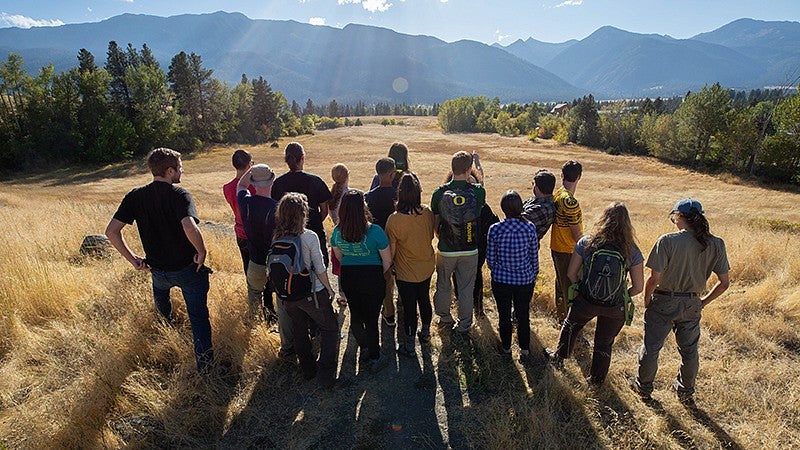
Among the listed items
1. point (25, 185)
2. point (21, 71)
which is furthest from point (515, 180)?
point (21, 71)

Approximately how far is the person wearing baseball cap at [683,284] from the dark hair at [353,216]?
8.76 feet

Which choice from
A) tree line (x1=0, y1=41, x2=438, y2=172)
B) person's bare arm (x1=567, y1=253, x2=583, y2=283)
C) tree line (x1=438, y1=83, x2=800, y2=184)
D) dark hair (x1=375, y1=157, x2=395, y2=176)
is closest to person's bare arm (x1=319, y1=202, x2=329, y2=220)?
dark hair (x1=375, y1=157, x2=395, y2=176)

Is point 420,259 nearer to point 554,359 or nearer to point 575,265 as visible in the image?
point 575,265

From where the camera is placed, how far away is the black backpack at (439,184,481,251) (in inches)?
169

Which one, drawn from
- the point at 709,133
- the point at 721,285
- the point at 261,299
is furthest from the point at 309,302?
the point at 709,133

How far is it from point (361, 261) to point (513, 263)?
5.41ft

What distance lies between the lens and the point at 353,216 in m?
3.83

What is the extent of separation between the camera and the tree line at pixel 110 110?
36844 millimetres

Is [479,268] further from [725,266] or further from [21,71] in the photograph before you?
[21,71]

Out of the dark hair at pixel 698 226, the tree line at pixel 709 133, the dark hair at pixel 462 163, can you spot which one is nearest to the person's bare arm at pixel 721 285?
the dark hair at pixel 698 226

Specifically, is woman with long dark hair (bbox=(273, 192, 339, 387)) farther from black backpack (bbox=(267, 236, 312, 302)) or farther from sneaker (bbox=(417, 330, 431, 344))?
sneaker (bbox=(417, 330, 431, 344))

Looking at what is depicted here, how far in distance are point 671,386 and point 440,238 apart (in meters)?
2.89

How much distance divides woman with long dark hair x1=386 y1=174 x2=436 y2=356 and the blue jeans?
6.60 ft

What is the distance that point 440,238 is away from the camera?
4520 mm
